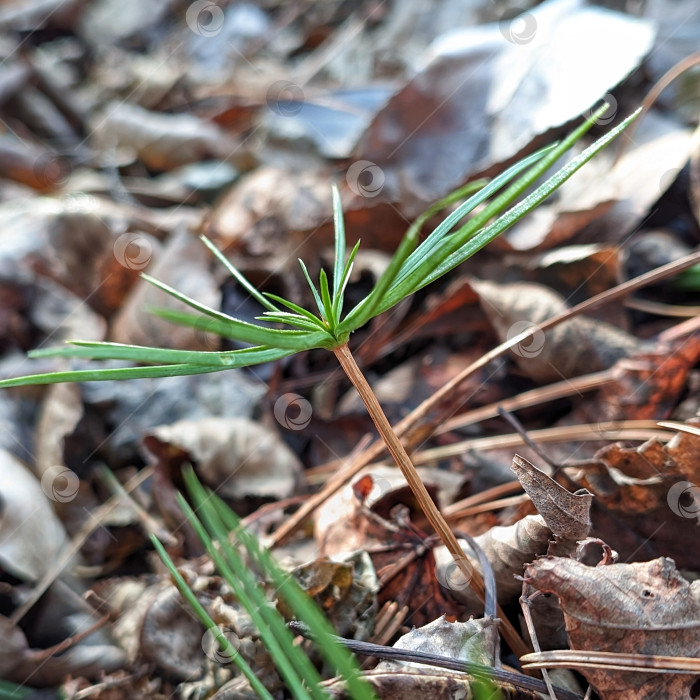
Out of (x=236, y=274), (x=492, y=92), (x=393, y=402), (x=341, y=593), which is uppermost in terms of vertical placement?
(x=236, y=274)

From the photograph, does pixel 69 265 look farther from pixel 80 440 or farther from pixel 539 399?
pixel 539 399

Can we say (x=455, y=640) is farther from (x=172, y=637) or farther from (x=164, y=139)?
(x=164, y=139)

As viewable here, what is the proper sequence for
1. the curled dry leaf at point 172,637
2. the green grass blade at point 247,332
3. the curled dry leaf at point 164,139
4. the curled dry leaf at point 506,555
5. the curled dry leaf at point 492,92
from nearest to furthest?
the green grass blade at point 247,332 → the curled dry leaf at point 506,555 → the curled dry leaf at point 172,637 → the curled dry leaf at point 492,92 → the curled dry leaf at point 164,139

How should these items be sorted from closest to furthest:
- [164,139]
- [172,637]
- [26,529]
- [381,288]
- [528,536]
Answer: [381,288] < [528,536] < [172,637] < [26,529] < [164,139]

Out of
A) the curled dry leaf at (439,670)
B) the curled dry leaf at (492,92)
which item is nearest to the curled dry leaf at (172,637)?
the curled dry leaf at (439,670)

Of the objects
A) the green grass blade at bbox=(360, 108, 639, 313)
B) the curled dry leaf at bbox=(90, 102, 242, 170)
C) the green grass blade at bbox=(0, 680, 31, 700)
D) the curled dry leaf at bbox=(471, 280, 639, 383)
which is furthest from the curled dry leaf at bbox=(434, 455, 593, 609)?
the curled dry leaf at bbox=(90, 102, 242, 170)

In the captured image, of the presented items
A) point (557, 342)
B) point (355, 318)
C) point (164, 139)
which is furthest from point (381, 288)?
point (164, 139)

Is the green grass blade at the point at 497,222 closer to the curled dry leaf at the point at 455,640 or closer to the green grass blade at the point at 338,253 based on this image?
the green grass blade at the point at 338,253
